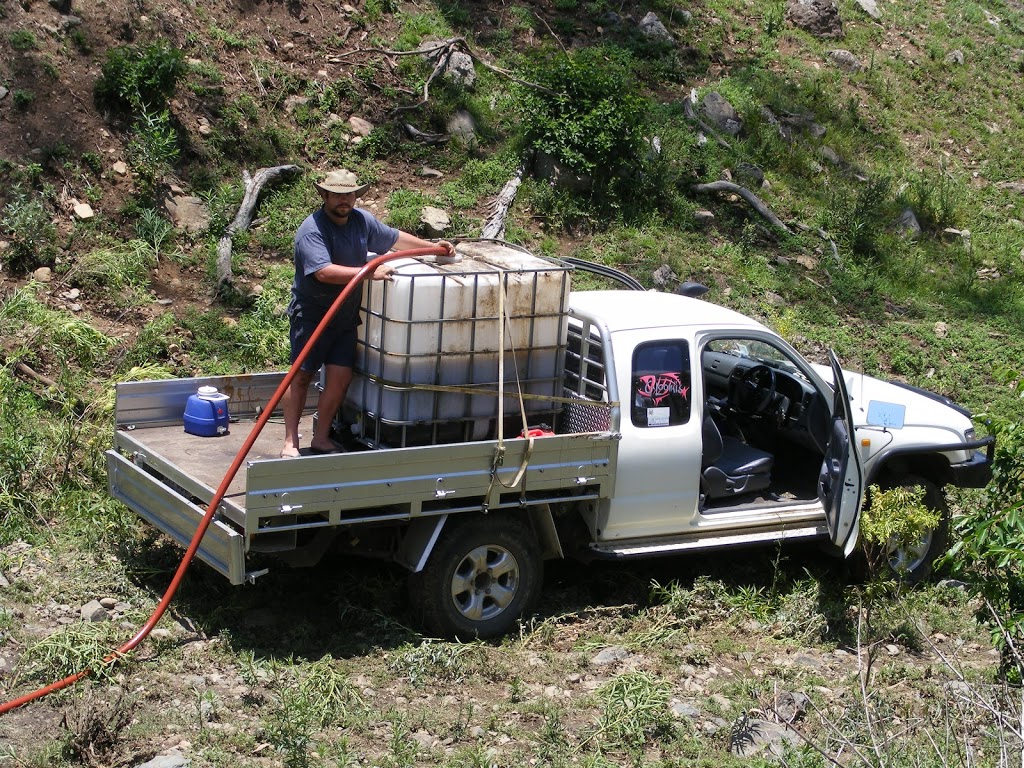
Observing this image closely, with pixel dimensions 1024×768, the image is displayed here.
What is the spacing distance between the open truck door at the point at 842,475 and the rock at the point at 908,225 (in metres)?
8.39

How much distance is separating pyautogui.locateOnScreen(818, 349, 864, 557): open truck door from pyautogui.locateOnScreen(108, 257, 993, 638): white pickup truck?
1cm

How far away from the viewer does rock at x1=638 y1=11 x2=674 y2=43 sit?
55.0 feet

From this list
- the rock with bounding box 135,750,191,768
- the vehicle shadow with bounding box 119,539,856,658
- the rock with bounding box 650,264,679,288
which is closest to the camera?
the rock with bounding box 135,750,191,768

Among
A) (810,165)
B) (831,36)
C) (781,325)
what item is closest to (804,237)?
(810,165)

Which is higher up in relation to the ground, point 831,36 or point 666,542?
point 831,36

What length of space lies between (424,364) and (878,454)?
2876 mm

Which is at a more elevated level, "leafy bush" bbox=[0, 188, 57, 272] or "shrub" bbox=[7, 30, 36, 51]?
"shrub" bbox=[7, 30, 36, 51]

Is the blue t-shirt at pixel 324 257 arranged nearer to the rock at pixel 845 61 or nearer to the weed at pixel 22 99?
the weed at pixel 22 99

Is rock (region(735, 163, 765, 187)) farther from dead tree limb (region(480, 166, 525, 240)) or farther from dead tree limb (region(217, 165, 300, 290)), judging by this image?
dead tree limb (region(217, 165, 300, 290))

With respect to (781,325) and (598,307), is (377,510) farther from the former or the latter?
(781,325)

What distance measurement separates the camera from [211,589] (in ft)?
21.5

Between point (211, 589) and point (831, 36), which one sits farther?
point (831, 36)

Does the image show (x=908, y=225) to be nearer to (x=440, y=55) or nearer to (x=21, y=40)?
(x=440, y=55)

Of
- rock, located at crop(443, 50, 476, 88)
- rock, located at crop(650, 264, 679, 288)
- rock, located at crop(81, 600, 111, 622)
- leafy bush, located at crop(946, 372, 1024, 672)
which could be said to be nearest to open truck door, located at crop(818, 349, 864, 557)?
leafy bush, located at crop(946, 372, 1024, 672)
